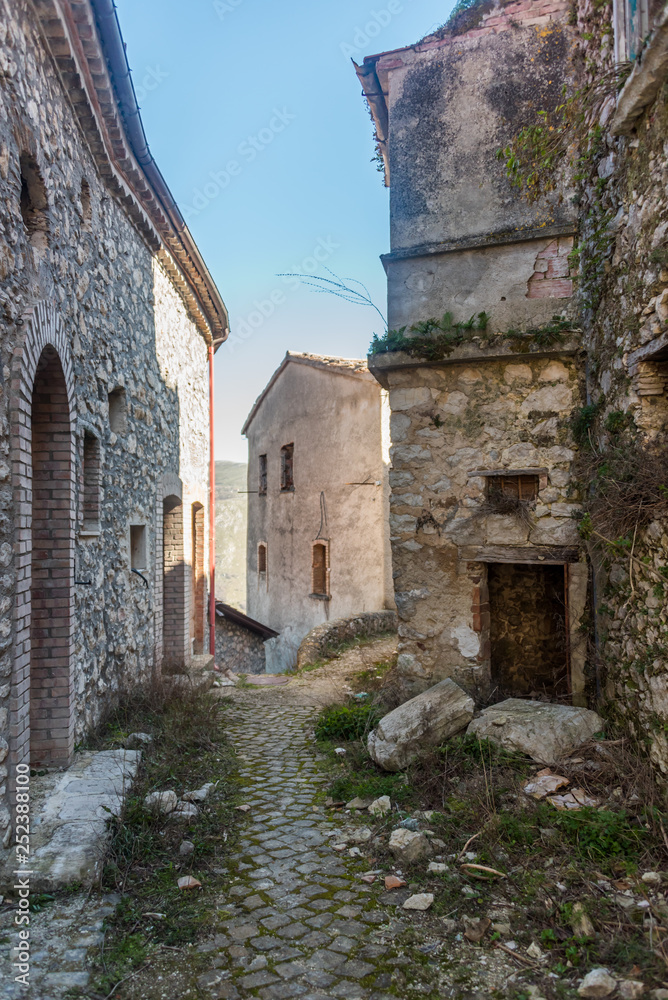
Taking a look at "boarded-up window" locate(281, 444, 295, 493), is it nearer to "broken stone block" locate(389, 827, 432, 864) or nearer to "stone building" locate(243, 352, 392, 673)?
"stone building" locate(243, 352, 392, 673)

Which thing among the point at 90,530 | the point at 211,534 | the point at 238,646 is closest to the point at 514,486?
the point at 90,530

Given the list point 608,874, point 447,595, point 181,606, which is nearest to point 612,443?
point 447,595

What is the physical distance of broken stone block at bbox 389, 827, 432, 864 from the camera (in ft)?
12.3

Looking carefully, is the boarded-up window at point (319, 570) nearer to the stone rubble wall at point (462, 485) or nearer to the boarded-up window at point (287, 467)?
the boarded-up window at point (287, 467)

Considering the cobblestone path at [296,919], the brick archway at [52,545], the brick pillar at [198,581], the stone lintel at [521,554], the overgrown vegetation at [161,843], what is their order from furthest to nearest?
1. the brick pillar at [198,581]
2. the stone lintel at [521,554]
3. the brick archway at [52,545]
4. the overgrown vegetation at [161,843]
5. the cobblestone path at [296,919]

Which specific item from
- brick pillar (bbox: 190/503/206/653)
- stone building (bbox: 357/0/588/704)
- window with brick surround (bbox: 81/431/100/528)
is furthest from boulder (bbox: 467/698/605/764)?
brick pillar (bbox: 190/503/206/653)

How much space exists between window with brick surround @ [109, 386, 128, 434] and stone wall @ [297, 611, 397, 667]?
5.63m

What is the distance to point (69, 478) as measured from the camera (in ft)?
16.4

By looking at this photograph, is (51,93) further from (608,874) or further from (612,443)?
(608,874)

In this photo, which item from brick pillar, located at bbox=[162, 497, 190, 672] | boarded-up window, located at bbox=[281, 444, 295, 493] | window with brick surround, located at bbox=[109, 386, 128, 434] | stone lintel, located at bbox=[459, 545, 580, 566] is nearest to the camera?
stone lintel, located at bbox=[459, 545, 580, 566]

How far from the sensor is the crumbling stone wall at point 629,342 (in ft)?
12.9

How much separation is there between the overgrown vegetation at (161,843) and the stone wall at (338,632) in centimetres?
481

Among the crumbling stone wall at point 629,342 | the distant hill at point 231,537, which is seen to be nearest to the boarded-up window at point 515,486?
the crumbling stone wall at point 629,342

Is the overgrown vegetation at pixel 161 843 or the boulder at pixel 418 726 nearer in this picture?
the overgrown vegetation at pixel 161 843
